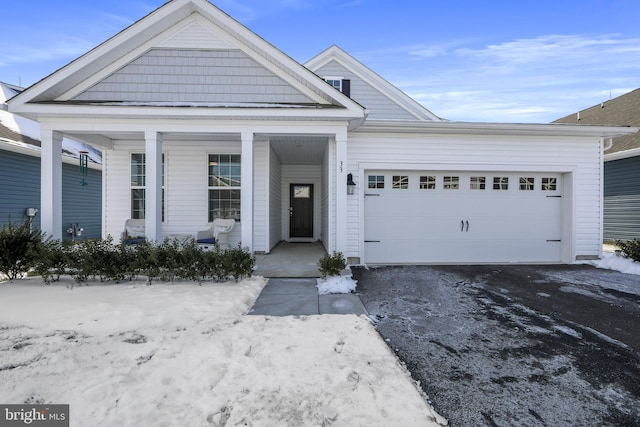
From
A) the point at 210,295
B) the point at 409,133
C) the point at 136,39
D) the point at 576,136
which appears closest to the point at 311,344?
the point at 210,295

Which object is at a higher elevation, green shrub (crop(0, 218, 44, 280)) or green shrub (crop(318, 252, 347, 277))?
green shrub (crop(0, 218, 44, 280))

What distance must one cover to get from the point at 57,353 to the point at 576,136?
33.7 feet

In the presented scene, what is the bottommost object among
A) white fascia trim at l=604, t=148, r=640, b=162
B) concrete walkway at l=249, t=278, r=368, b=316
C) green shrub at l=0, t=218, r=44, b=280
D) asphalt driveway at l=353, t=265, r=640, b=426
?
asphalt driveway at l=353, t=265, r=640, b=426

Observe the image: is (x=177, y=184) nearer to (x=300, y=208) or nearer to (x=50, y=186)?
(x=50, y=186)

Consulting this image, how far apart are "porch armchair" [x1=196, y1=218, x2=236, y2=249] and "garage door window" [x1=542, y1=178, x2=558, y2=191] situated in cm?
785

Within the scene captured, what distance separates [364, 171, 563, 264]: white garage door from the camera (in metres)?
7.31

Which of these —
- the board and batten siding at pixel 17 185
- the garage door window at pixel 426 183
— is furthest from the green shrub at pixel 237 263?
the board and batten siding at pixel 17 185

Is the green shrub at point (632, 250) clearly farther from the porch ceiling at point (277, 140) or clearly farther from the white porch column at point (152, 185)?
the white porch column at point (152, 185)

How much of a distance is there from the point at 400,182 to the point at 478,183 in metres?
1.94

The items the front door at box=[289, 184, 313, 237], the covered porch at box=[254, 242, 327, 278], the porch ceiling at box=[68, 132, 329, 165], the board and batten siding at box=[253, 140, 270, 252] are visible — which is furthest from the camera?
the front door at box=[289, 184, 313, 237]

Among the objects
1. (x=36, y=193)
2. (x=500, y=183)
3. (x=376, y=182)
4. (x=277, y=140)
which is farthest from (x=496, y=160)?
(x=36, y=193)

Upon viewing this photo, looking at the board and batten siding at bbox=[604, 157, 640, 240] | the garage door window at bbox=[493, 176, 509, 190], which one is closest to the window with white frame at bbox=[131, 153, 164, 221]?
the garage door window at bbox=[493, 176, 509, 190]

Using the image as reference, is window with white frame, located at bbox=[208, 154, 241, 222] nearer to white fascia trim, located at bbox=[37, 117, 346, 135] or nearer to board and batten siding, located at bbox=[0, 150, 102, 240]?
white fascia trim, located at bbox=[37, 117, 346, 135]

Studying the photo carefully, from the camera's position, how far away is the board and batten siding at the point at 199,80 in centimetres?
626
